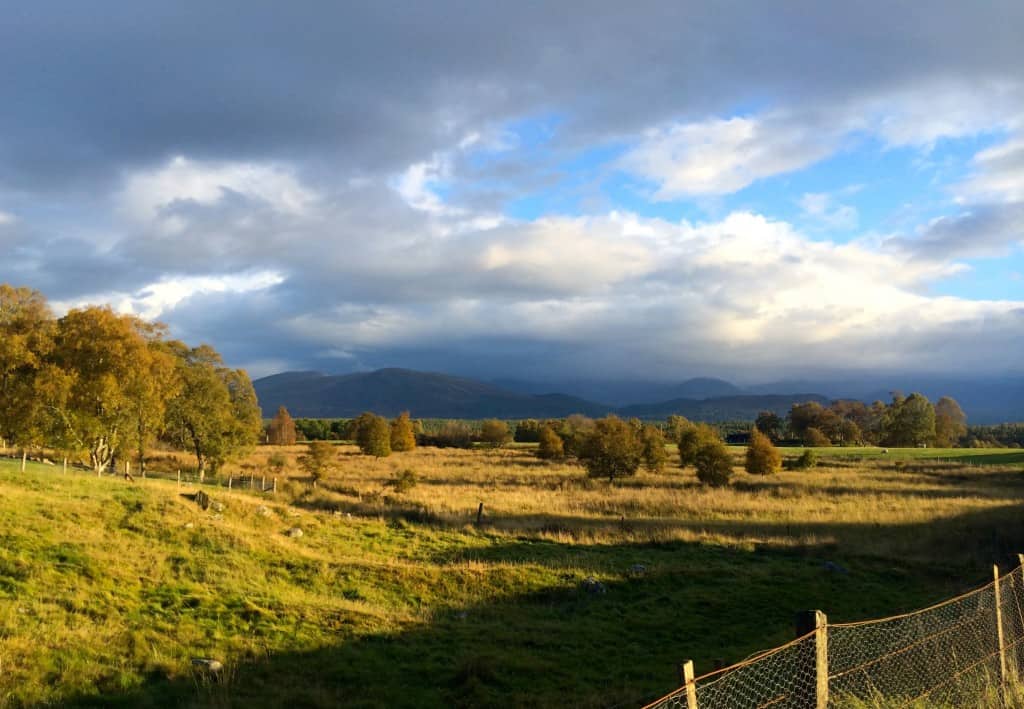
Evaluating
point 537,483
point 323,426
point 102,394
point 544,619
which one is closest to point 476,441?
point 323,426

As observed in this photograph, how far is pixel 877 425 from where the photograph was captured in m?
140

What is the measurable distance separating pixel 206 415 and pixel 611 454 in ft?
108

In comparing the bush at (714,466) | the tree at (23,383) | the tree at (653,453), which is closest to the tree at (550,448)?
the tree at (653,453)

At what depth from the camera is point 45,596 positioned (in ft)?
48.3

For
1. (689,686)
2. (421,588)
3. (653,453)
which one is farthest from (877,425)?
(689,686)

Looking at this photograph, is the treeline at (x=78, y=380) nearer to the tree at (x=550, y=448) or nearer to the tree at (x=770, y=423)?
the tree at (x=550, y=448)

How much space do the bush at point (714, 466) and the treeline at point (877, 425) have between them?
247ft

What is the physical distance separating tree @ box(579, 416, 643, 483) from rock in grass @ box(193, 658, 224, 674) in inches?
1700

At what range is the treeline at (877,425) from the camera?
121 m

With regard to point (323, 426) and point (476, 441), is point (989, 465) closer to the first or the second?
point (476, 441)

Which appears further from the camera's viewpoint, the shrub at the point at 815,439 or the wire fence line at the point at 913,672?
the shrub at the point at 815,439

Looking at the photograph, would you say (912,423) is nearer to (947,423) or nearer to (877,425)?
(947,423)

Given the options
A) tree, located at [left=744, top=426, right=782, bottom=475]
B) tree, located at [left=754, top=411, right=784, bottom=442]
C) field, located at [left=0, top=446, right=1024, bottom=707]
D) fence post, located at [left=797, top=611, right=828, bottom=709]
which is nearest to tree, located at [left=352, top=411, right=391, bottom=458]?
field, located at [left=0, top=446, right=1024, bottom=707]

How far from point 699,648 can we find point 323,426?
141 m
